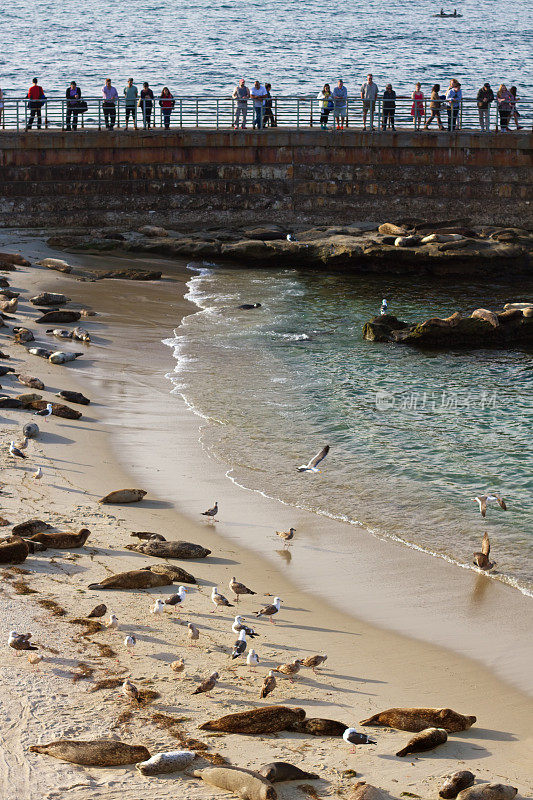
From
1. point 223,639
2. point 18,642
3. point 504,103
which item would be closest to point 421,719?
point 223,639

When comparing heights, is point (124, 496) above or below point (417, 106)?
below

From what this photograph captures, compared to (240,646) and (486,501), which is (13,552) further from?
(486,501)

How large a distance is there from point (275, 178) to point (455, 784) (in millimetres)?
28775

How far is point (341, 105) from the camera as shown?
3331 centimetres

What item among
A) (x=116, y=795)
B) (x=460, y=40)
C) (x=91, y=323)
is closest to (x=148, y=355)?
(x=91, y=323)

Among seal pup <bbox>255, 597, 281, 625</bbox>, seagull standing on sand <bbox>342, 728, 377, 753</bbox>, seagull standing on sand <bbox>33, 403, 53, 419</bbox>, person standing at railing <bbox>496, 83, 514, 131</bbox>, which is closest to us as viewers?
seagull standing on sand <bbox>342, 728, 377, 753</bbox>

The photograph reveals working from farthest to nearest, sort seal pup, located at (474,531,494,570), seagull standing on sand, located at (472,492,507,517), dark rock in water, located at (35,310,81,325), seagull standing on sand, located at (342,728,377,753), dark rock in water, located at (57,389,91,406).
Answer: dark rock in water, located at (35,310,81,325)
dark rock in water, located at (57,389,91,406)
seagull standing on sand, located at (472,492,507,517)
seal pup, located at (474,531,494,570)
seagull standing on sand, located at (342,728,377,753)

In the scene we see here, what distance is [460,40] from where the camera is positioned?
9844 cm

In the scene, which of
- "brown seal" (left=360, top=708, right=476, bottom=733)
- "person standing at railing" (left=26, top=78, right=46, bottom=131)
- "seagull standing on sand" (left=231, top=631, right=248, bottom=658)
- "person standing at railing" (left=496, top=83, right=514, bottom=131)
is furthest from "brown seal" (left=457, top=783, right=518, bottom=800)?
"person standing at railing" (left=496, top=83, right=514, bottom=131)

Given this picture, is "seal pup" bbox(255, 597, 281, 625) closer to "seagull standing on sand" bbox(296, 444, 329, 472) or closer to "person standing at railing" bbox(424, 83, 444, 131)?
"seagull standing on sand" bbox(296, 444, 329, 472)

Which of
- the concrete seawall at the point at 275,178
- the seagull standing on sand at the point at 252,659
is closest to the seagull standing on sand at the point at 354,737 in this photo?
the seagull standing on sand at the point at 252,659

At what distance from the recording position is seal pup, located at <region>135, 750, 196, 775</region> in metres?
6.59

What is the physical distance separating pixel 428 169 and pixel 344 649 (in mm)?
27048

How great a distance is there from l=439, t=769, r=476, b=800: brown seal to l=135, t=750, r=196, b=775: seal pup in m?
1.76
